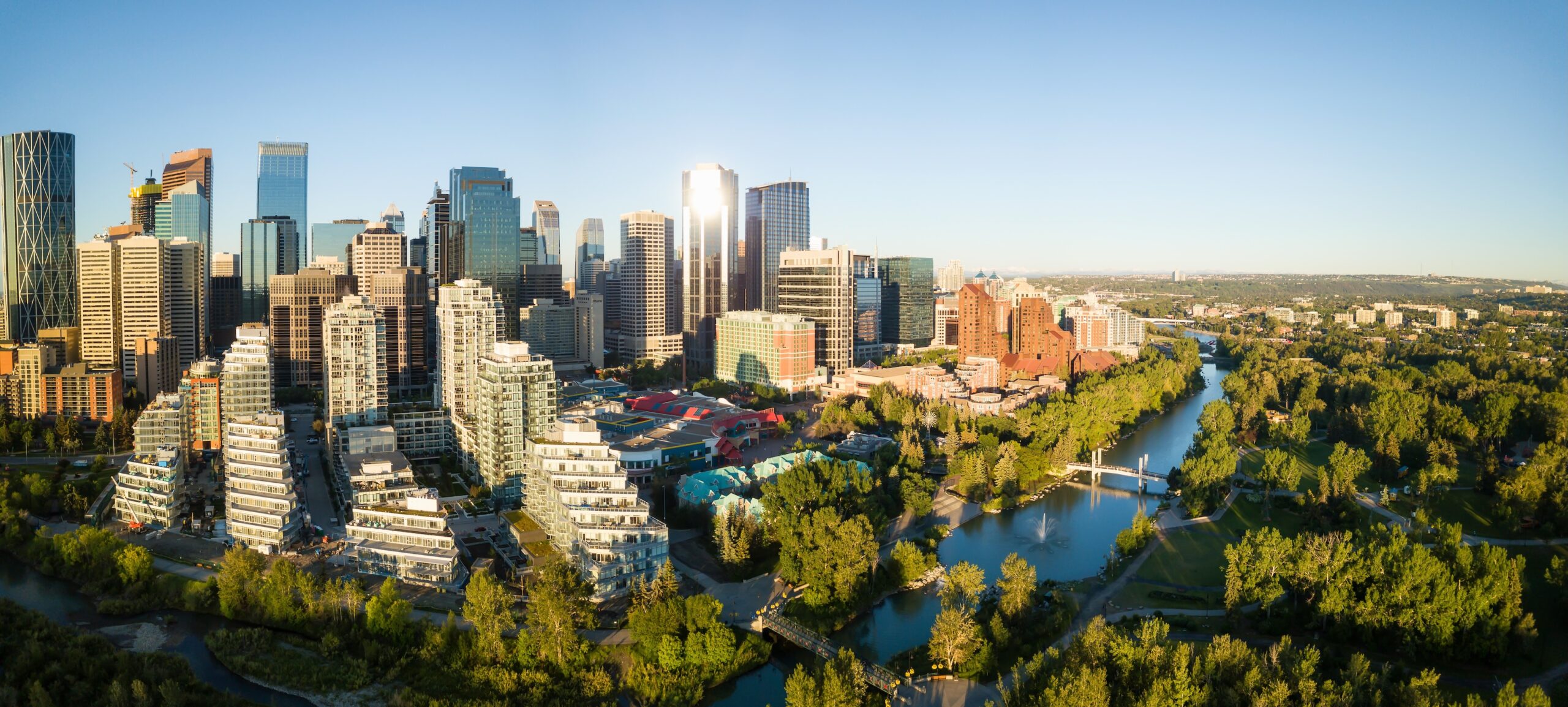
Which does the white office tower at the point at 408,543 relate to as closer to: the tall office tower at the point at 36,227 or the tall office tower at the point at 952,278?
the tall office tower at the point at 36,227


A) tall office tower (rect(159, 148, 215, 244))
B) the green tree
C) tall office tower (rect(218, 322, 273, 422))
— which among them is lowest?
the green tree

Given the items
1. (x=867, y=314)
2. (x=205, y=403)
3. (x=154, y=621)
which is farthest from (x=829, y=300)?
(x=154, y=621)

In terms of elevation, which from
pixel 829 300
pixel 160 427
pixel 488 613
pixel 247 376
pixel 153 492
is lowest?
pixel 488 613

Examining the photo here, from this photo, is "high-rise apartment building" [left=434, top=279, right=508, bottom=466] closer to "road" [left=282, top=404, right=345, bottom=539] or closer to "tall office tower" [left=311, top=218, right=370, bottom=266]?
"road" [left=282, top=404, right=345, bottom=539]

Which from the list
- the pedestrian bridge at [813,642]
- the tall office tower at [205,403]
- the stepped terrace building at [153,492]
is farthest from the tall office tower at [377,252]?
the pedestrian bridge at [813,642]

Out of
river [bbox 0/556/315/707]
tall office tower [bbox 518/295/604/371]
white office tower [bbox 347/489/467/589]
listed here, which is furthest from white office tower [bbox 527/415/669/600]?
tall office tower [bbox 518/295/604/371]

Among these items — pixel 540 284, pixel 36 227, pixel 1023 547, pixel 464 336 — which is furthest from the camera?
pixel 540 284

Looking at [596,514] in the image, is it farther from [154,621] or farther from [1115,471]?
[1115,471]
